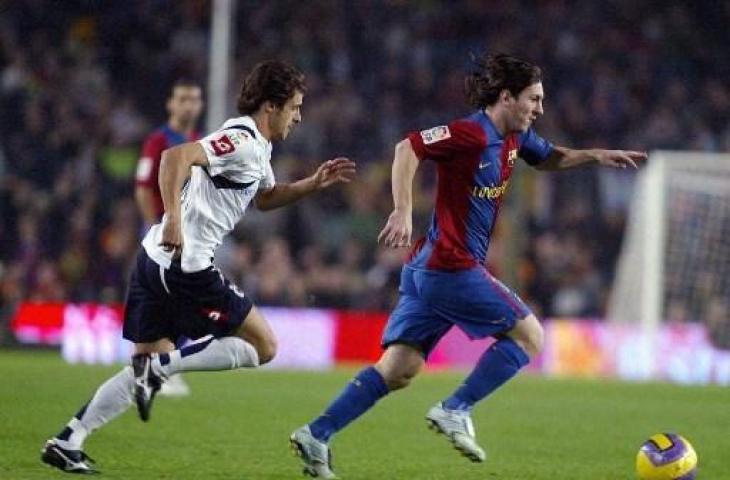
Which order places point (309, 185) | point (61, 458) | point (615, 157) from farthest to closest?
point (615, 157) < point (309, 185) < point (61, 458)

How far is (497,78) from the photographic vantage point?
25.3 ft

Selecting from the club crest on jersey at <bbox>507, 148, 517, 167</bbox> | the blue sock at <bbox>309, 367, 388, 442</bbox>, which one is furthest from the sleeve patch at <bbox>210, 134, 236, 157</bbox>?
the club crest on jersey at <bbox>507, 148, 517, 167</bbox>

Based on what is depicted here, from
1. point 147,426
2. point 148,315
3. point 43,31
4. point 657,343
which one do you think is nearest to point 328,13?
point 43,31

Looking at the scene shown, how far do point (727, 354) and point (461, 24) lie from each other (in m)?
8.44

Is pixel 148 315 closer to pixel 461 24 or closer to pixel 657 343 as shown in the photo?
pixel 657 343

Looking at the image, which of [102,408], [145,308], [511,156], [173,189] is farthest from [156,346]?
[511,156]

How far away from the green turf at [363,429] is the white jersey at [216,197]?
1.04 m

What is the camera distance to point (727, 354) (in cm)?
1859

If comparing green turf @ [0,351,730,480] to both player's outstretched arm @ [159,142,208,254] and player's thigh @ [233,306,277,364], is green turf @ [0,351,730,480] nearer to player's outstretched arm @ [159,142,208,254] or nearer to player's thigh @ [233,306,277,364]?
player's thigh @ [233,306,277,364]

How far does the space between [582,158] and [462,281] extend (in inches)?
46.5

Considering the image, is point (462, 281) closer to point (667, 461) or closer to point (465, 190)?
point (465, 190)

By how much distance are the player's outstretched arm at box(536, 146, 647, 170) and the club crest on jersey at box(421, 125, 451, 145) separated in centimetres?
98

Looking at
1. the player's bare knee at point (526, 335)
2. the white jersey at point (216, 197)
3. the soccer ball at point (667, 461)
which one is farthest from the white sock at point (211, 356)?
the soccer ball at point (667, 461)

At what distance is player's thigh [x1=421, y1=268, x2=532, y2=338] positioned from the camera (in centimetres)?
752
